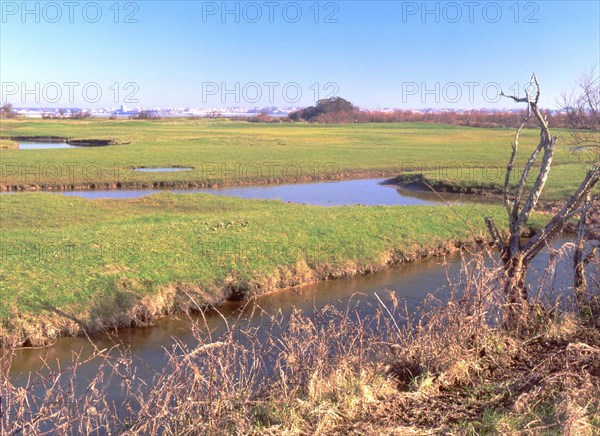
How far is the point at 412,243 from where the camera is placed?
1802 centimetres

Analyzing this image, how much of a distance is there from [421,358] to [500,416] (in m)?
1.24

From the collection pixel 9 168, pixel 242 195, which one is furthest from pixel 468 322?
pixel 9 168

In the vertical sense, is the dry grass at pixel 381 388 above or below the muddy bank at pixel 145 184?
below

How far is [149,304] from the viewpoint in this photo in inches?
502

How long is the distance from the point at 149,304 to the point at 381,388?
298 inches

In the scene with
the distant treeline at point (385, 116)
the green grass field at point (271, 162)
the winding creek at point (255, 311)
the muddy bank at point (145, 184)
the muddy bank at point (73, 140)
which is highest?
the distant treeline at point (385, 116)

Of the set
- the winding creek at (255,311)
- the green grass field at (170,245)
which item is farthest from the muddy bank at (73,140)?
the winding creek at (255,311)

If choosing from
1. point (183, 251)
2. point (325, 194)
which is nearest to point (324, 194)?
point (325, 194)

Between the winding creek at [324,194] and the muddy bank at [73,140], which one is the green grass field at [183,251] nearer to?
the winding creek at [324,194]

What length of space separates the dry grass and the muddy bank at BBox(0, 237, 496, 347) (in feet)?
7.43

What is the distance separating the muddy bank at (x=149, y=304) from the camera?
11227 millimetres

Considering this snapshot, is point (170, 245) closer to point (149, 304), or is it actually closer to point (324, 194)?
point (149, 304)

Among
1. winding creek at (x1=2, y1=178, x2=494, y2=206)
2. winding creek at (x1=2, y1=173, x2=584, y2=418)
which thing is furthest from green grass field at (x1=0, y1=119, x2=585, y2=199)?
winding creek at (x1=2, y1=173, x2=584, y2=418)

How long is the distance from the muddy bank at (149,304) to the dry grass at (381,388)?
2266 millimetres
